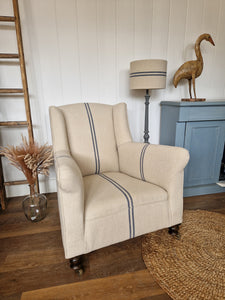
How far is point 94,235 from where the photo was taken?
3.21ft

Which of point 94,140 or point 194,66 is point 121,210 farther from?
point 194,66

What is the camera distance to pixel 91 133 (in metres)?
1.45

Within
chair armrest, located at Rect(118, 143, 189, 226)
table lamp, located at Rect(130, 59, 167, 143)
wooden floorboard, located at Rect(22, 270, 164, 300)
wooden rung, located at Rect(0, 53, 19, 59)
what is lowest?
wooden floorboard, located at Rect(22, 270, 164, 300)

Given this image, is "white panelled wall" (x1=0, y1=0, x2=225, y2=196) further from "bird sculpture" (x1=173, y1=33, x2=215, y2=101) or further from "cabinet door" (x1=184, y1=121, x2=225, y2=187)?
"cabinet door" (x1=184, y1=121, x2=225, y2=187)

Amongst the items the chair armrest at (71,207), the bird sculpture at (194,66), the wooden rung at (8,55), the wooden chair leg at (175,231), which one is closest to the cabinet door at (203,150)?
the bird sculpture at (194,66)

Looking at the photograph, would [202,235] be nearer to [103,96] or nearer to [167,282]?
[167,282]

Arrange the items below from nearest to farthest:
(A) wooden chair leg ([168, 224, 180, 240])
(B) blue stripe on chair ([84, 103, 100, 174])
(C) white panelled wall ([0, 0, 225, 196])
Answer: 1. (A) wooden chair leg ([168, 224, 180, 240])
2. (B) blue stripe on chair ([84, 103, 100, 174])
3. (C) white panelled wall ([0, 0, 225, 196])

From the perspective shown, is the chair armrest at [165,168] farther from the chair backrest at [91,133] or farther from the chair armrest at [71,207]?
the chair armrest at [71,207]

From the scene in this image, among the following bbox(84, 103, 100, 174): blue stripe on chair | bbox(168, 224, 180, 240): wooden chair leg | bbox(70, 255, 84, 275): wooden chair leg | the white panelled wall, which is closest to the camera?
bbox(70, 255, 84, 275): wooden chair leg

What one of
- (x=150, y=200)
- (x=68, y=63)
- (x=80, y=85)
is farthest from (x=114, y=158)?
(x=68, y=63)

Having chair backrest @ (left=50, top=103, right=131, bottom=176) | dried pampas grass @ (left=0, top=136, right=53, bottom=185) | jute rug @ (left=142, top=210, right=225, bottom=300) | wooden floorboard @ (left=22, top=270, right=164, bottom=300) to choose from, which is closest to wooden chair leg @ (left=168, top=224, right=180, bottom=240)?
jute rug @ (left=142, top=210, right=225, bottom=300)

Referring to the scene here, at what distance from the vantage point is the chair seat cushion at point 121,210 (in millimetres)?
977

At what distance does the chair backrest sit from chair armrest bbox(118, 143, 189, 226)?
20 cm

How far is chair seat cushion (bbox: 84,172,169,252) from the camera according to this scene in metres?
0.98
